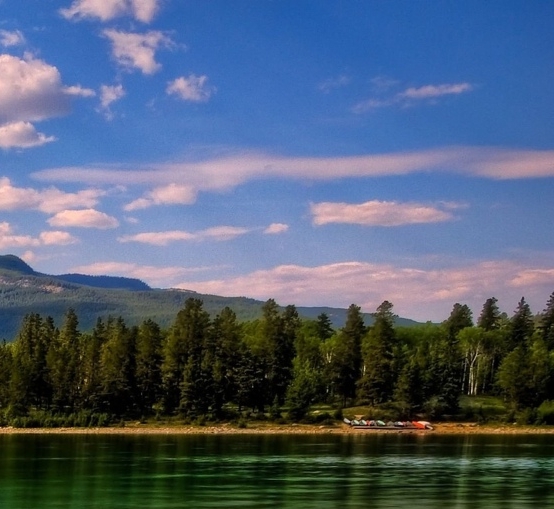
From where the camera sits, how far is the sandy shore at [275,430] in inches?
5022

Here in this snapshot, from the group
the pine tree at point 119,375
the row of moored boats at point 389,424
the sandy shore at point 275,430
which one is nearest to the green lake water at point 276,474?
the sandy shore at point 275,430

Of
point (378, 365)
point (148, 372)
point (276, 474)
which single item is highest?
point (378, 365)

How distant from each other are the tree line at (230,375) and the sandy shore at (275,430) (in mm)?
4145

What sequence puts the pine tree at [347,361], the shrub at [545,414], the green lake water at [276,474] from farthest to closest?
the pine tree at [347,361] → the shrub at [545,414] → the green lake water at [276,474]

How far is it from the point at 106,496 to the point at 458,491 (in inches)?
878

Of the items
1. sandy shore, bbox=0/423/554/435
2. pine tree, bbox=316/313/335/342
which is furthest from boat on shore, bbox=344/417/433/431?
pine tree, bbox=316/313/335/342

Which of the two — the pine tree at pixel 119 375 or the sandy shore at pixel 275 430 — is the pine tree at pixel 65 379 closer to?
the pine tree at pixel 119 375

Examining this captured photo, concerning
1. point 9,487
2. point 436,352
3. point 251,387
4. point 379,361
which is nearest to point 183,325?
point 251,387

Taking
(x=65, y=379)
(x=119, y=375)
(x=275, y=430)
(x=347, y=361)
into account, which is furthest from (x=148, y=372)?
(x=347, y=361)

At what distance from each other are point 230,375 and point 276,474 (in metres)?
76.3

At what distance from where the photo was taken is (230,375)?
140875 millimetres

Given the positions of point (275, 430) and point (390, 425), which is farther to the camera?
point (275, 430)

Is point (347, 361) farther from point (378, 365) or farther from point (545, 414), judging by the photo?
point (545, 414)

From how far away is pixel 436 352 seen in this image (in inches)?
6275
